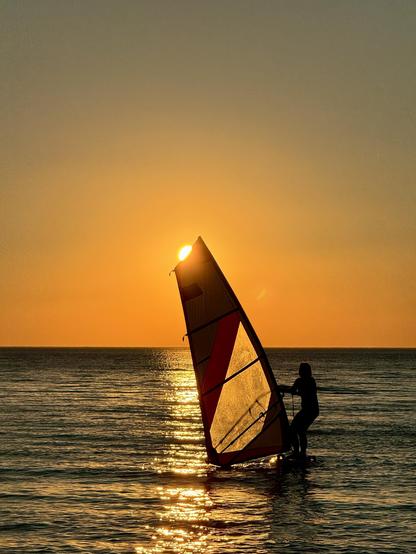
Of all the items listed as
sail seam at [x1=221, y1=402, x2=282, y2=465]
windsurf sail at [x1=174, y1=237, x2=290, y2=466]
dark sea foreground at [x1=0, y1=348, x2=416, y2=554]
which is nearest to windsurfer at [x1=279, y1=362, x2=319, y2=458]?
windsurf sail at [x1=174, y1=237, x2=290, y2=466]

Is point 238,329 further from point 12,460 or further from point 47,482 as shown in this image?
point 12,460

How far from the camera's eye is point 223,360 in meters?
18.5

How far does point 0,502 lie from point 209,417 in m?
5.32

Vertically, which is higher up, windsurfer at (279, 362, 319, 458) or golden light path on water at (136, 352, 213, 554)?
windsurfer at (279, 362, 319, 458)

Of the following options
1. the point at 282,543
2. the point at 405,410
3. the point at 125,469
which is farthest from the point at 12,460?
the point at 405,410

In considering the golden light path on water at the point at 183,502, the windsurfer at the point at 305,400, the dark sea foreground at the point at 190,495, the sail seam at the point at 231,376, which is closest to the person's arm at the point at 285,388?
the windsurfer at the point at 305,400

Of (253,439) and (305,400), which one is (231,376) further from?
(305,400)

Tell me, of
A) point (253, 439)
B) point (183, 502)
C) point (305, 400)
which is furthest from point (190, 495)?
point (305, 400)

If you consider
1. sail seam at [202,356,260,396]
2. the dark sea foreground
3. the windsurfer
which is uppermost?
sail seam at [202,356,260,396]

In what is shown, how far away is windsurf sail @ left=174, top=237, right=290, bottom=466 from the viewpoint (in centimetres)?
1838

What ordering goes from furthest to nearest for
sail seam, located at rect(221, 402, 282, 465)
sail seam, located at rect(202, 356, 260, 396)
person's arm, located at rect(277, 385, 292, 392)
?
sail seam, located at rect(221, 402, 282, 465) → sail seam, located at rect(202, 356, 260, 396) → person's arm, located at rect(277, 385, 292, 392)

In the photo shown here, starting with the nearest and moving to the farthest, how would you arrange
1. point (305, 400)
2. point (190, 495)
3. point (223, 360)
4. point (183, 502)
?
point (183, 502) < point (190, 495) < point (223, 360) < point (305, 400)

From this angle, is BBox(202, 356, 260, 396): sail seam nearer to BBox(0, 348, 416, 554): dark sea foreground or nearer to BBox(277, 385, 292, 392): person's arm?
BBox(277, 385, 292, 392): person's arm

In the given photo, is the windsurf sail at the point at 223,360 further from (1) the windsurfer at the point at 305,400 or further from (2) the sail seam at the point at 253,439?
(1) the windsurfer at the point at 305,400
